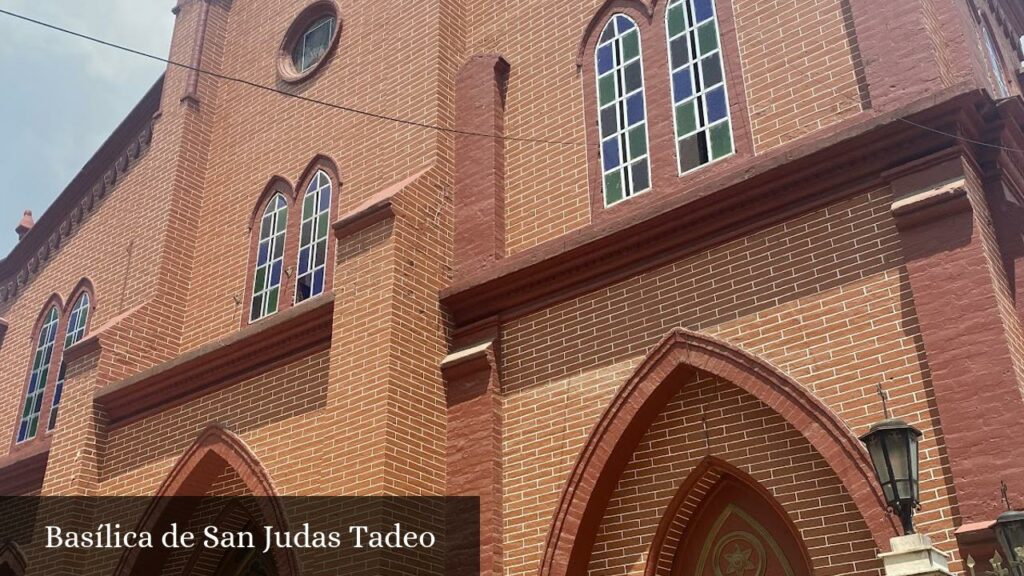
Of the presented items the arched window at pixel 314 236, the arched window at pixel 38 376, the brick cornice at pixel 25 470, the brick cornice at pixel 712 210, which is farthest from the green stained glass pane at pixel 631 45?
the arched window at pixel 38 376

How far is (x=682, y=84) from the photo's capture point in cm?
938

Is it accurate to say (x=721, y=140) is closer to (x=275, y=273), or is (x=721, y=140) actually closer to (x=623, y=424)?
(x=623, y=424)

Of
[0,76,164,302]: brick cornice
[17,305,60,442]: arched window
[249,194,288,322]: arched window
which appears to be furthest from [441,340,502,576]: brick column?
[17,305,60,442]: arched window

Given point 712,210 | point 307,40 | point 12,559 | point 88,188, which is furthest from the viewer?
point 88,188

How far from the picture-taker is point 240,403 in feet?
34.5

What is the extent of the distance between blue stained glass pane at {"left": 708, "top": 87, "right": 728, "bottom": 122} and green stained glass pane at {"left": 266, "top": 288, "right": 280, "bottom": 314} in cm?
539

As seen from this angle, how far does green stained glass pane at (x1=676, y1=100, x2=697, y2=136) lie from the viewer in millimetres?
9172

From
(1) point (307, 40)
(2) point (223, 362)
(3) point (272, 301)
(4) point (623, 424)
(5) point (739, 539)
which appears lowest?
(5) point (739, 539)

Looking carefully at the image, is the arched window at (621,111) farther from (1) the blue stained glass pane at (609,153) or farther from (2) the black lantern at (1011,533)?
(2) the black lantern at (1011,533)

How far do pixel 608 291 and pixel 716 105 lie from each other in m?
1.90

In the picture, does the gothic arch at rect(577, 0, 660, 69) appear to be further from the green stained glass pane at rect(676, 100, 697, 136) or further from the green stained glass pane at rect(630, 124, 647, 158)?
the green stained glass pane at rect(676, 100, 697, 136)

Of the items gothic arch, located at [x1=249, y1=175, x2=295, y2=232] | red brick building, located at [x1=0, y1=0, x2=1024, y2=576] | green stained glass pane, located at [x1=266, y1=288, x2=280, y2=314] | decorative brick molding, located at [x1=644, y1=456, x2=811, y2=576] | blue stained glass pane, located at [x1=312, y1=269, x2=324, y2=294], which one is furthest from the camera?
gothic arch, located at [x1=249, y1=175, x2=295, y2=232]

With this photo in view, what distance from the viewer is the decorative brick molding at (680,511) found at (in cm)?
794

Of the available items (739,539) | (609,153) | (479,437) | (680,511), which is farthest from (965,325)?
(479,437)
